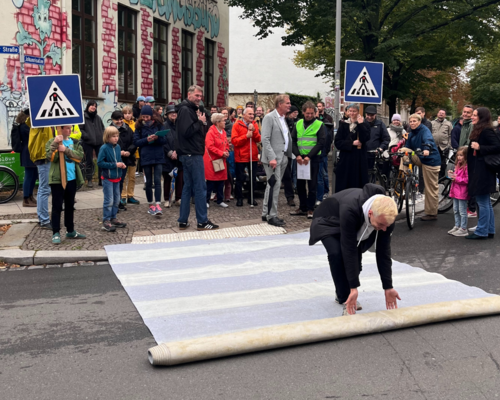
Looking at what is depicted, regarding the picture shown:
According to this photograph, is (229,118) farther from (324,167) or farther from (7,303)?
(7,303)

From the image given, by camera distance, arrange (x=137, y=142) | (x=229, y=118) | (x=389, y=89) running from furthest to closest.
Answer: (x=389, y=89) < (x=229, y=118) < (x=137, y=142)

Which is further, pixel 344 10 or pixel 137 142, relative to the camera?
pixel 344 10

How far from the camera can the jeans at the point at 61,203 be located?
875 cm

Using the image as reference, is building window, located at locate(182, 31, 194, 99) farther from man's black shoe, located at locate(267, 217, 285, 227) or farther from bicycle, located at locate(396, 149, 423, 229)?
man's black shoe, located at locate(267, 217, 285, 227)

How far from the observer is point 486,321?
558 cm

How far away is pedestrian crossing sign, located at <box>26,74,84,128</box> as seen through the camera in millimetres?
8820

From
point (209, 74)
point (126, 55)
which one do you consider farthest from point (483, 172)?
point (209, 74)

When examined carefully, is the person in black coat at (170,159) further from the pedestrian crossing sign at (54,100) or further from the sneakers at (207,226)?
the pedestrian crossing sign at (54,100)

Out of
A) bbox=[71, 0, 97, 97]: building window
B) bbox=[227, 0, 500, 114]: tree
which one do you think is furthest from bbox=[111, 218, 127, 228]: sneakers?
bbox=[227, 0, 500, 114]: tree

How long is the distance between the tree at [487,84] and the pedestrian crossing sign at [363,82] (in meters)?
35.0

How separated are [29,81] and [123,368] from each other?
5.56m

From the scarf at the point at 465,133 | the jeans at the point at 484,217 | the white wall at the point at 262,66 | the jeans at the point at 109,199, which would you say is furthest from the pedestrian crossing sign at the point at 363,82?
the white wall at the point at 262,66

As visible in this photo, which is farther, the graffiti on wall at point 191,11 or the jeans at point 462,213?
the graffiti on wall at point 191,11

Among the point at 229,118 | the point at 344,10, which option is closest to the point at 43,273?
the point at 229,118
